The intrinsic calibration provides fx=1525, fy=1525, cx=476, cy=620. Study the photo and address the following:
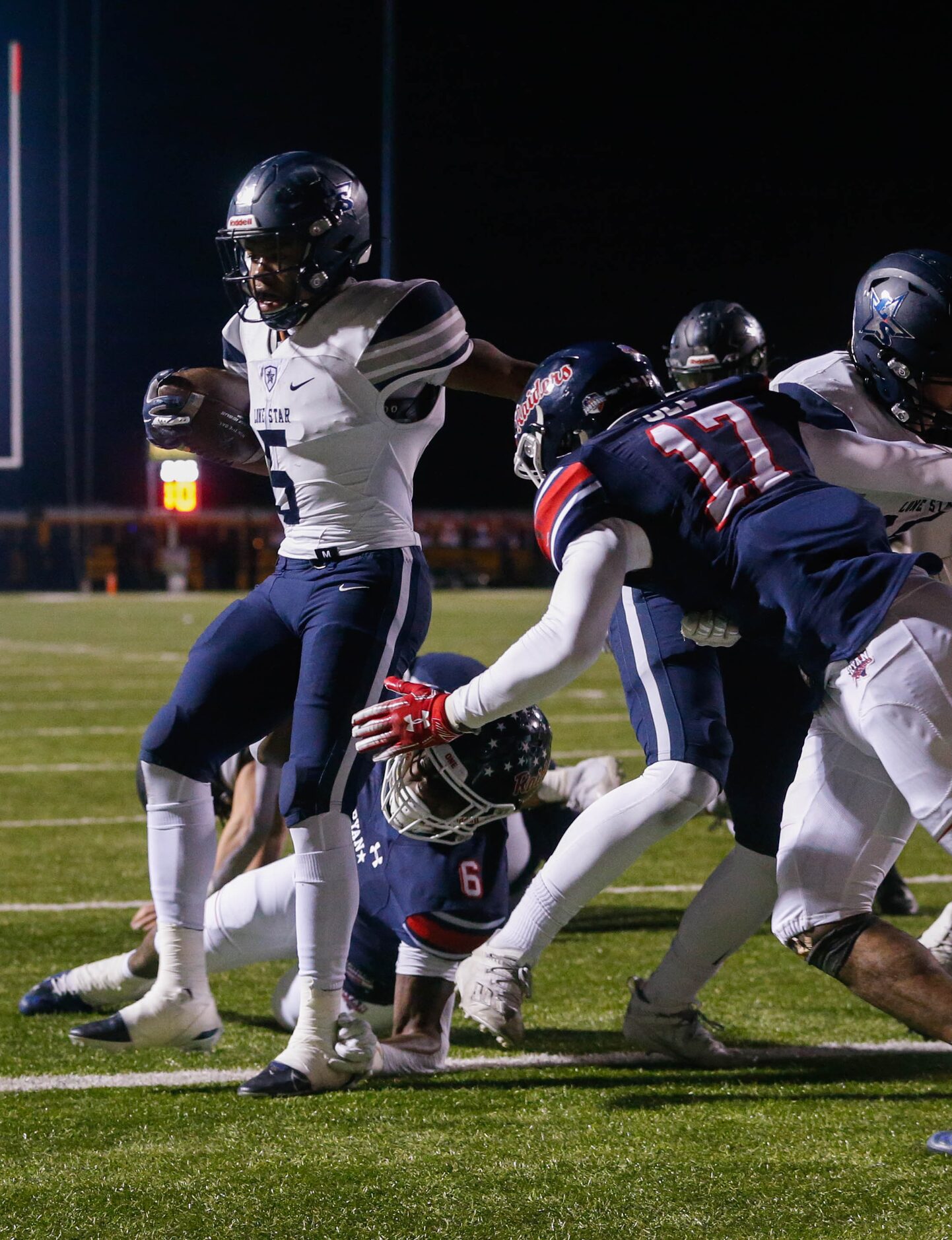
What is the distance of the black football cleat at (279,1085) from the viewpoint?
2701mm

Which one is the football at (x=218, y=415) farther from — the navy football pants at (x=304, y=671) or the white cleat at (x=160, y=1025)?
the white cleat at (x=160, y=1025)

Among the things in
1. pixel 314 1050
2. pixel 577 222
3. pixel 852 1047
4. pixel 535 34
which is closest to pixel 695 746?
pixel 852 1047

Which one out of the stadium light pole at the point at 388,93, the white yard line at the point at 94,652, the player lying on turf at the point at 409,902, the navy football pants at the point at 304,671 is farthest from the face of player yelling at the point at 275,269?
the stadium light pole at the point at 388,93

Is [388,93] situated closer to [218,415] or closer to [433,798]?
[218,415]

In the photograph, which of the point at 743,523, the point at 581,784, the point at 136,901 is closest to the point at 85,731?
the point at 136,901

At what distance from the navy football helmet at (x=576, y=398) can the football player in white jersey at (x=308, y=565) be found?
0.96 feet

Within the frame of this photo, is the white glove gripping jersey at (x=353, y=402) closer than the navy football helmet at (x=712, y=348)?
Yes

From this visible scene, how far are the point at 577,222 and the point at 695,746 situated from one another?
93.0ft

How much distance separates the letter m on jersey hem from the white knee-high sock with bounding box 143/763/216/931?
94 cm

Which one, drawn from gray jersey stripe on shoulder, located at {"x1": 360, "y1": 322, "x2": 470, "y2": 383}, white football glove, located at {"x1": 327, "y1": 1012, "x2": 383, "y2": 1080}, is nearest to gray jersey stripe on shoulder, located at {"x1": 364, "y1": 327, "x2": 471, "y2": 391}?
gray jersey stripe on shoulder, located at {"x1": 360, "y1": 322, "x2": 470, "y2": 383}

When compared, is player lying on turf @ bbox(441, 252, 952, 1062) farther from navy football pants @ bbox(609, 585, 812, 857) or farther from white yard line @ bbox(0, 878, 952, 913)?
white yard line @ bbox(0, 878, 952, 913)

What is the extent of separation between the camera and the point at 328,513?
2982 mm

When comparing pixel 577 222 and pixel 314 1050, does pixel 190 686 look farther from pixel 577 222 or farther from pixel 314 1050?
pixel 577 222

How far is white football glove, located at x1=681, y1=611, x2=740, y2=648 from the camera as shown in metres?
2.49
